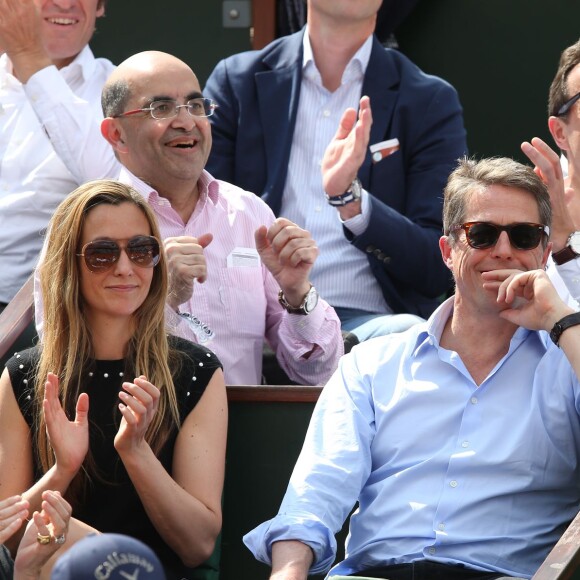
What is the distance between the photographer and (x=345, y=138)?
181 inches

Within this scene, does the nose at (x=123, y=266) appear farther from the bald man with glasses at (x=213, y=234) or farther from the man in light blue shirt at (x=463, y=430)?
the man in light blue shirt at (x=463, y=430)

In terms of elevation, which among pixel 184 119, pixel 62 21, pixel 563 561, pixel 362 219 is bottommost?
pixel 563 561

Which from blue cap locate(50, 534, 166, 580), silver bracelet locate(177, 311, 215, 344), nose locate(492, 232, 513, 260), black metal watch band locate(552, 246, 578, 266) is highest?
blue cap locate(50, 534, 166, 580)

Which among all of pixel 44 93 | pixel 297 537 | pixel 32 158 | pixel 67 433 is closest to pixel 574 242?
pixel 297 537

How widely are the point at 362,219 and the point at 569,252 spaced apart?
826 mm

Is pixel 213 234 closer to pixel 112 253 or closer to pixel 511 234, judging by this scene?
pixel 112 253

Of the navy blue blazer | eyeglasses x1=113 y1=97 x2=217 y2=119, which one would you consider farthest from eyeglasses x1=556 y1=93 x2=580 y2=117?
eyeglasses x1=113 y1=97 x2=217 y2=119

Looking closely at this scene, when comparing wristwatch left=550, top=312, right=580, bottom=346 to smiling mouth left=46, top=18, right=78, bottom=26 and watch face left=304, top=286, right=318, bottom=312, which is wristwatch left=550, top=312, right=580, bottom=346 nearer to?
watch face left=304, top=286, right=318, bottom=312

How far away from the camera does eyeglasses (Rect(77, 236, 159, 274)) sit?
3.72 m

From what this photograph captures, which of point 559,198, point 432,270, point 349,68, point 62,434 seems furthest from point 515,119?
point 62,434

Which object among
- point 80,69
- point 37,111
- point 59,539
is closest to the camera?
point 59,539

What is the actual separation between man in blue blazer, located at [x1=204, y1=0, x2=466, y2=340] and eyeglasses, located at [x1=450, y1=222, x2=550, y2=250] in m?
1.12

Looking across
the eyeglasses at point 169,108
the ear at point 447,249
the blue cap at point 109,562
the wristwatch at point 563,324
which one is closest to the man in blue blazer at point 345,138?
A: the eyeglasses at point 169,108

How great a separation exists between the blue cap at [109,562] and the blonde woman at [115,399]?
3.96ft
